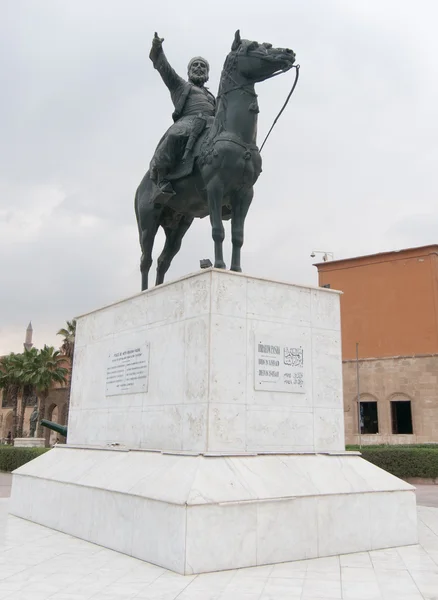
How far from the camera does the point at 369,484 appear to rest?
20.9 ft

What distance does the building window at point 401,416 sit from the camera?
23983 mm

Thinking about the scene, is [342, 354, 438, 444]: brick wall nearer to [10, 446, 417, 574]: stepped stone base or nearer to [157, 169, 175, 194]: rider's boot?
[10, 446, 417, 574]: stepped stone base

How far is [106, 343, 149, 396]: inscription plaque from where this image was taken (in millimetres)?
7262

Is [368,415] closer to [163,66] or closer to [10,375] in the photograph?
[163,66]

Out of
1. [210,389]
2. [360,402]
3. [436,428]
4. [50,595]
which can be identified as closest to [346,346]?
[360,402]

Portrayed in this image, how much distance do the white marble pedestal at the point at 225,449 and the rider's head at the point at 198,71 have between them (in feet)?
11.8

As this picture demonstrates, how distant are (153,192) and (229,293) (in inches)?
110

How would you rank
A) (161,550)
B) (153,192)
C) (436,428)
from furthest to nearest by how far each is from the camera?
(436,428) → (153,192) → (161,550)

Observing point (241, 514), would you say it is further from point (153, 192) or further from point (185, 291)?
point (153, 192)

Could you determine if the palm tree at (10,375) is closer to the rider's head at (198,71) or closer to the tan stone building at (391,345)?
the tan stone building at (391,345)

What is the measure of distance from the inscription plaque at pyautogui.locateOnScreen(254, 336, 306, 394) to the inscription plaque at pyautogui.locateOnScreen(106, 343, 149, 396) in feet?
5.14

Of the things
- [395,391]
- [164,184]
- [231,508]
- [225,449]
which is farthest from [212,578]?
[395,391]

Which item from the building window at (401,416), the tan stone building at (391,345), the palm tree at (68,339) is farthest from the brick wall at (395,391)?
the palm tree at (68,339)

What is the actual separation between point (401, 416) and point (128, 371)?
63.5 feet
